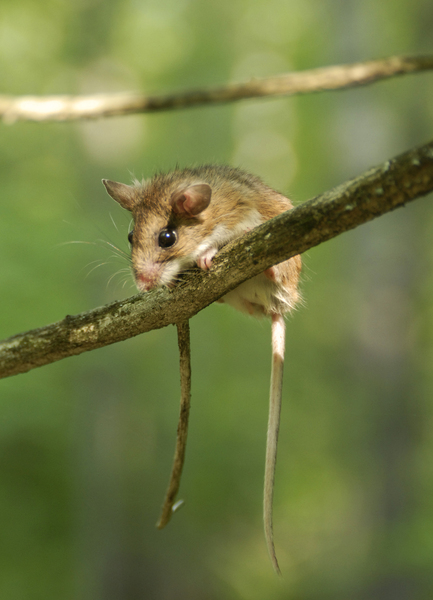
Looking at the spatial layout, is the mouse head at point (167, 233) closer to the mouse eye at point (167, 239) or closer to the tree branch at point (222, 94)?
the mouse eye at point (167, 239)

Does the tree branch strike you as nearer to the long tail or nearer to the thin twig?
the long tail

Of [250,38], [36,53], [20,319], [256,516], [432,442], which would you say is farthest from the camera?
[250,38]

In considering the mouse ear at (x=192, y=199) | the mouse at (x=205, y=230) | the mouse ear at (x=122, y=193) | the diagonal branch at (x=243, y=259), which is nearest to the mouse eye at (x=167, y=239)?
the mouse at (x=205, y=230)

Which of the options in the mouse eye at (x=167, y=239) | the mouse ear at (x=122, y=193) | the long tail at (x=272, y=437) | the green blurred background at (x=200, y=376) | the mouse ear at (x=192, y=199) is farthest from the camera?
the green blurred background at (x=200, y=376)

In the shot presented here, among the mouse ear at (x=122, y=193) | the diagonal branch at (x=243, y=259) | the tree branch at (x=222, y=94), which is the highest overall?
the tree branch at (x=222, y=94)

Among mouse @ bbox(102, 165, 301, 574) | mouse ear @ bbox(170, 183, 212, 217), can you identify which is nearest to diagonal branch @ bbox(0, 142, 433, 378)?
mouse @ bbox(102, 165, 301, 574)

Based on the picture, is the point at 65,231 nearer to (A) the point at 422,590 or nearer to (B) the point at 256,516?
(A) the point at 422,590

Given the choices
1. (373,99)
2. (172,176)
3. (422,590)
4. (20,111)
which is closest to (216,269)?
(172,176)

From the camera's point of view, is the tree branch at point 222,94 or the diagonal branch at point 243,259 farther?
the tree branch at point 222,94
